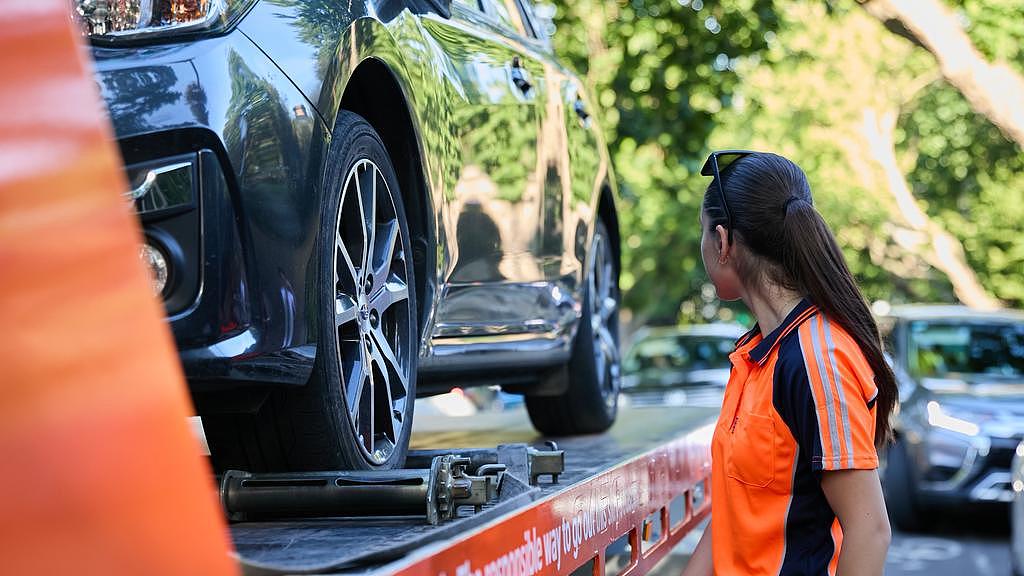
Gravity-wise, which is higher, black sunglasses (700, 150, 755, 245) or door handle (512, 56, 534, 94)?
door handle (512, 56, 534, 94)

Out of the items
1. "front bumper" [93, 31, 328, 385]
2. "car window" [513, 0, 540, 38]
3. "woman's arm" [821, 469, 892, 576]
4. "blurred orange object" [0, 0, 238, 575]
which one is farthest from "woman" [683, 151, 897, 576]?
"car window" [513, 0, 540, 38]

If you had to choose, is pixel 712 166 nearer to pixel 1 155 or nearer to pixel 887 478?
pixel 1 155

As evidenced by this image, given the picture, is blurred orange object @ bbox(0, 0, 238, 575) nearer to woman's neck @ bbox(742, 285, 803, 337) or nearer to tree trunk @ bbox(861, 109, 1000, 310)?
woman's neck @ bbox(742, 285, 803, 337)

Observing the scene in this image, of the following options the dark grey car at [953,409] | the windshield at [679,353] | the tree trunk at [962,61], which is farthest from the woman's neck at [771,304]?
the windshield at [679,353]

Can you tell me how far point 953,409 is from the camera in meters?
10.9

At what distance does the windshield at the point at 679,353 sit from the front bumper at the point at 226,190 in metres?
12.7

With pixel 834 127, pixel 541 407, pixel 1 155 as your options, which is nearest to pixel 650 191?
pixel 834 127

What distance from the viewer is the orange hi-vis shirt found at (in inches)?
95.7

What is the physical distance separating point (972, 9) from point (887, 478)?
4438 mm

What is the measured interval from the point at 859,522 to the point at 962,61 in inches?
396

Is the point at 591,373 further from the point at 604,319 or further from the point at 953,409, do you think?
the point at 953,409

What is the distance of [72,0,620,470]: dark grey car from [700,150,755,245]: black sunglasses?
735 millimetres

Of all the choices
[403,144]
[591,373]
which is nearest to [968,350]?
[591,373]

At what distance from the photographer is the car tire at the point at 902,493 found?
1128cm
